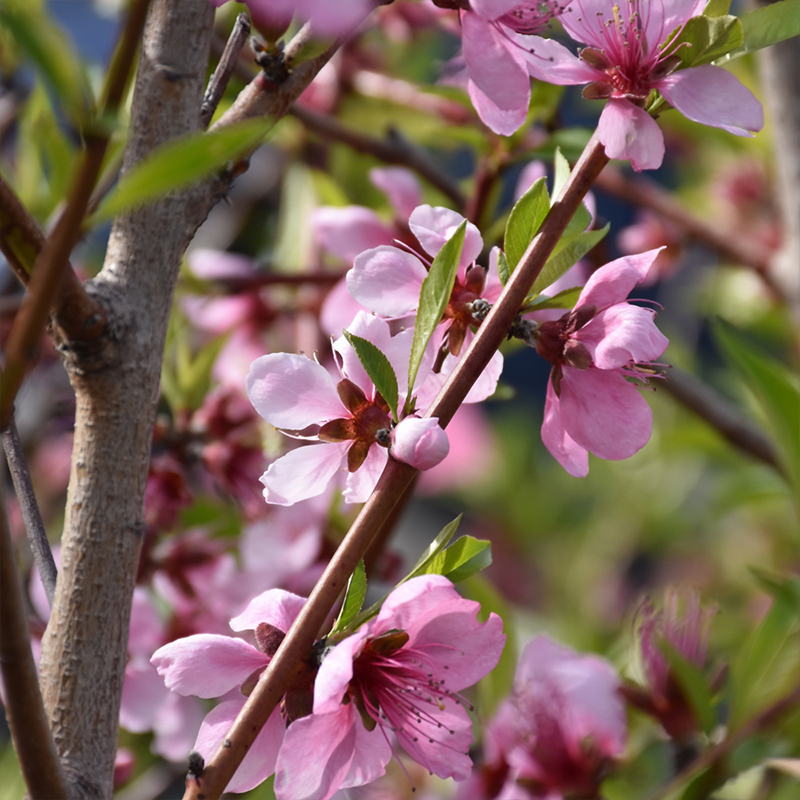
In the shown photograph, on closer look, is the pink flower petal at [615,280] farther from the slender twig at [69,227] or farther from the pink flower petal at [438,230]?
the slender twig at [69,227]

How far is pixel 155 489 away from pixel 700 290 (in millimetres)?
1245

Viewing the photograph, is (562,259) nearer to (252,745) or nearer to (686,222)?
(252,745)

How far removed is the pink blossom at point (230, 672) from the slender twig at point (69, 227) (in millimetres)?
157

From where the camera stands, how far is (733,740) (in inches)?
26.3

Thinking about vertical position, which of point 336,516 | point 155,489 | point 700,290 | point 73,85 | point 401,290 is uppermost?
point 73,85

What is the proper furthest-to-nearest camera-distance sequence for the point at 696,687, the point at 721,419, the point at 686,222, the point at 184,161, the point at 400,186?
1. the point at 686,222
2. the point at 721,419
3. the point at 400,186
4. the point at 696,687
5. the point at 184,161

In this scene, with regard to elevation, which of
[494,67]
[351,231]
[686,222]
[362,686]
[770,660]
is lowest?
[770,660]

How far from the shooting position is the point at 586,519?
7.52 feet

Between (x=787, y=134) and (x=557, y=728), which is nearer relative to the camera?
(x=557, y=728)

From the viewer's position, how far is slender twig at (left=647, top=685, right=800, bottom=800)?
66 cm

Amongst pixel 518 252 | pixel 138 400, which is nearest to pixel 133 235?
pixel 138 400

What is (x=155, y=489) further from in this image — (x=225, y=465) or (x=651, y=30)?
(x=651, y=30)

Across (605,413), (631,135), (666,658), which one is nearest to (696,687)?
(666,658)

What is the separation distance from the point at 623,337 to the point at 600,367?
20 mm
